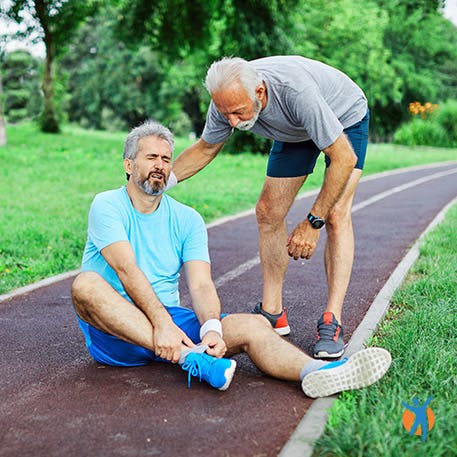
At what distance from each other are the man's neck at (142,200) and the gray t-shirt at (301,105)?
765 mm

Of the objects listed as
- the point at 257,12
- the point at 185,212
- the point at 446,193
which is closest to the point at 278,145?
the point at 185,212

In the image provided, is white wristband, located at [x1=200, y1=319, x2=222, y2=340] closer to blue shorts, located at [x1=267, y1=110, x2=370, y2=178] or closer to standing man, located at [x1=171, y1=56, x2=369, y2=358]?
standing man, located at [x1=171, y1=56, x2=369, y2=358]

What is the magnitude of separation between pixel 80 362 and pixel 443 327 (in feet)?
7.49

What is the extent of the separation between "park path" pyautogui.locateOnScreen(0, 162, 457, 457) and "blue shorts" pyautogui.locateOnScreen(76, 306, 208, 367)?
0.25ft

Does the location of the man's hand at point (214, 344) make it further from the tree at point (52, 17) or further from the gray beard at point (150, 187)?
the tree at point (52, 17)

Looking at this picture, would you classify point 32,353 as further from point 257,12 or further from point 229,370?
point 257,12

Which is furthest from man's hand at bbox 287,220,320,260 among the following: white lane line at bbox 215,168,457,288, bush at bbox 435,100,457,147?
bush at bbox 435,100,457,147

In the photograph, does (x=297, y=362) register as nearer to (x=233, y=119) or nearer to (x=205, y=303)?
(x=205, y=303)

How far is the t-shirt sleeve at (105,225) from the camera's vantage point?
396 cm

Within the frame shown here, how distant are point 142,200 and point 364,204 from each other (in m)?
9.02

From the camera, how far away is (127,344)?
13.4ft

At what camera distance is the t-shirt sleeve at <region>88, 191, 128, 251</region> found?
3.96 metres

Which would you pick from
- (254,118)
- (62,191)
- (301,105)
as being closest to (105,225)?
(254,118)

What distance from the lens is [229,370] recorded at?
12.2 ft
